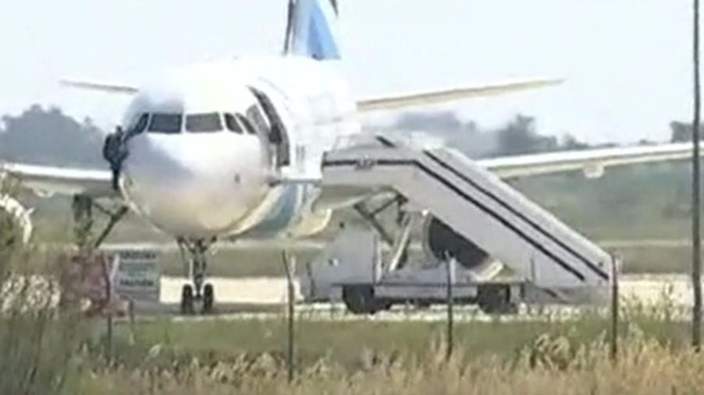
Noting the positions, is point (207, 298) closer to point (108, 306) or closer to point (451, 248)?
point (451, 248)

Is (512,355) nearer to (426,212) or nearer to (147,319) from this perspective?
(147,319)

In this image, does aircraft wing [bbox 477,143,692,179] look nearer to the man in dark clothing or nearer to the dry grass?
the man in dark clothing

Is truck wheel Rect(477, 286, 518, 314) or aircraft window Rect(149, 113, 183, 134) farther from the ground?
aircraft window Rect(149, 113, 183, 134)

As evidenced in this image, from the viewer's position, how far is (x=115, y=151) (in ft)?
112

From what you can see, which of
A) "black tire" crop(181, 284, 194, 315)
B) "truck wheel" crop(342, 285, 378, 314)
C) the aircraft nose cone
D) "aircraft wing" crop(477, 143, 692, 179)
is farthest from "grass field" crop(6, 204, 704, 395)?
"aircraft wing" crop(477, 143, 692, 179)

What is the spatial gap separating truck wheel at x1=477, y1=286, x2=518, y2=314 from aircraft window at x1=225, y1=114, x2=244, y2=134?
4126 millimetres

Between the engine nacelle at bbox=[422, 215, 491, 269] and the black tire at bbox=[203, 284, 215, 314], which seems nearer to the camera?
the black tire at bbox=[203, 284, 215, 314]

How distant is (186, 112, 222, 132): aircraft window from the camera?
34.1 meters

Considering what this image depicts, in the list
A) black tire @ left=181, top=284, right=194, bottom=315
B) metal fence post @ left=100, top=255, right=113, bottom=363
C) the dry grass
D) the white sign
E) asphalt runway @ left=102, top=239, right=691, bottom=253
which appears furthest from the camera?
asphalt runway @ left=102, top=239, right=691, bottom=253

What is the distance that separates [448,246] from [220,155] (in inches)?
182

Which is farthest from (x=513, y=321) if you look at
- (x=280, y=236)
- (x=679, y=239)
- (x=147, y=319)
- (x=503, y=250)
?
(x=679, y=239)

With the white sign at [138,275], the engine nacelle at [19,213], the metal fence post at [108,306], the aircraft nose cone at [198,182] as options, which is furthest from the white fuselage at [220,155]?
the engine nacelle at [19,213]

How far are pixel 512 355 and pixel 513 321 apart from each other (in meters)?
5.70

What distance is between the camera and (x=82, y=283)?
14.5m
